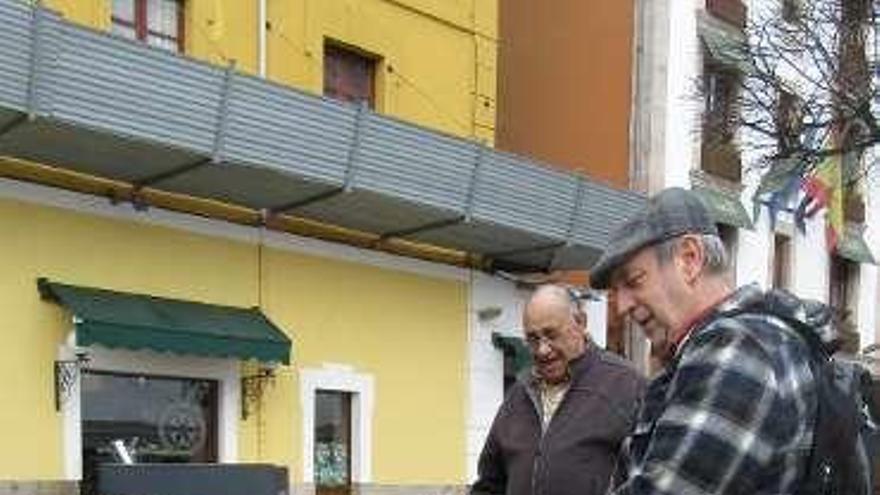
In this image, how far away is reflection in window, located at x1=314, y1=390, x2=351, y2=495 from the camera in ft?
50.8

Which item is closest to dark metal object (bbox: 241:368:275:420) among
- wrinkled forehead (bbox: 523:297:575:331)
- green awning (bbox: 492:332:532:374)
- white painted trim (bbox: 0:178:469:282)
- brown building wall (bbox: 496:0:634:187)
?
white painted trim (bbox: 0:178:469:282)

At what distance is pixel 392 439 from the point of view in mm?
16172

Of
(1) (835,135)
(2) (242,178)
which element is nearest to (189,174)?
(2) (242,178)

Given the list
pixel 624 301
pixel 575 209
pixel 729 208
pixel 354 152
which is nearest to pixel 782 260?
pixel 729 208

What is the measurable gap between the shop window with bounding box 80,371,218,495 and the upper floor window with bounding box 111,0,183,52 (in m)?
2.91

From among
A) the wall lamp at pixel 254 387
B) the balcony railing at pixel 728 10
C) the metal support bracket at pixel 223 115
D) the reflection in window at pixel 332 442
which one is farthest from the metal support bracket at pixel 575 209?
the balcony railing at pixel 728 10

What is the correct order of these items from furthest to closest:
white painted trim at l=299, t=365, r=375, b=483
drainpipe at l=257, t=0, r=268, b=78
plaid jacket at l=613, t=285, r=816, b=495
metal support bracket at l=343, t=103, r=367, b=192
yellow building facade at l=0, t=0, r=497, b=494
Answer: white painted trim at l=299, t=365, r=375, b=483
drainpipe at l=257, t=0, r=268, b=78
metal support bracket at l=343, t=103, r=367, b=192
yellow building facade at l=0, t=0, r=497, b=494
plaid jacket at l=613, t=285, r=816, b=495

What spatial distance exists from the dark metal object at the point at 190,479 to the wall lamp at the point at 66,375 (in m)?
7.21

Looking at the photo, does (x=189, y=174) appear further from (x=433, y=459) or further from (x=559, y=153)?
(x=559, y=153)

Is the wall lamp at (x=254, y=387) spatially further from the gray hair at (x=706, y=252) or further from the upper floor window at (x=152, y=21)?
the gray hair at (x=706, y=252)

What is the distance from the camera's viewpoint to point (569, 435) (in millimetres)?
4723

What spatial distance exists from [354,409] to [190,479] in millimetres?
10391

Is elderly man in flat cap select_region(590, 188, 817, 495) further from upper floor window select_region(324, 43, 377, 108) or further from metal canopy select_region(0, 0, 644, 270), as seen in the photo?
upper floor window select_region(324, 43, 377, 108)

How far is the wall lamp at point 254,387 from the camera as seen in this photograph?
1450cm
